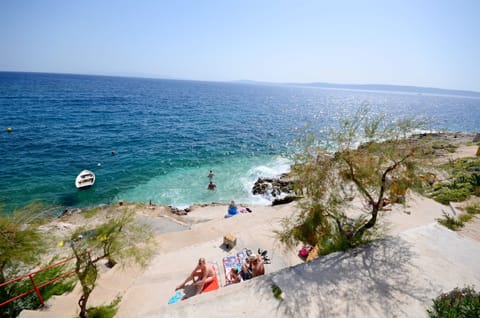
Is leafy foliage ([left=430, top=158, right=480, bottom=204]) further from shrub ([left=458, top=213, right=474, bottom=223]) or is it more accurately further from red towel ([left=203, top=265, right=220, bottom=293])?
red towel ([left=203, top=265, right=220, bottom=293])

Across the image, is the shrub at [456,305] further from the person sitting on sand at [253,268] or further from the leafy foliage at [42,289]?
the leafy foliage at [42,289]

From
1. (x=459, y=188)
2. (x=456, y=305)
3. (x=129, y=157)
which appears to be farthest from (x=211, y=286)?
(x=129, y=157)

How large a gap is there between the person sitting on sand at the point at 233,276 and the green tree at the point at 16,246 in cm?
597

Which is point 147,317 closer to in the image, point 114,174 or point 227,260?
point 227,260

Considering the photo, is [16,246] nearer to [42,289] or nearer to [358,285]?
[42,289]

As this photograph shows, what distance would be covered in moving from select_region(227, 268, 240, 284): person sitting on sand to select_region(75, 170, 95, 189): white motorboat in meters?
18.8

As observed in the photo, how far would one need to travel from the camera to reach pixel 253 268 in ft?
24.3

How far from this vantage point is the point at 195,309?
A: 4961mm

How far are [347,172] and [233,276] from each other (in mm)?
5642

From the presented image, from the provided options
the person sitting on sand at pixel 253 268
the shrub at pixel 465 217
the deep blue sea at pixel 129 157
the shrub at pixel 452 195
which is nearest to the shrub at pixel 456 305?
the person sitting on sand at pixel 253 268

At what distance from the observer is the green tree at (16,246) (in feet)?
18.6

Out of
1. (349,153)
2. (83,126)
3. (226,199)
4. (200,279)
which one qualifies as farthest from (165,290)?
(83,126)

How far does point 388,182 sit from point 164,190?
19.3 meters

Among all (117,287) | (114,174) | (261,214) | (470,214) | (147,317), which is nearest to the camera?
(147,317)
